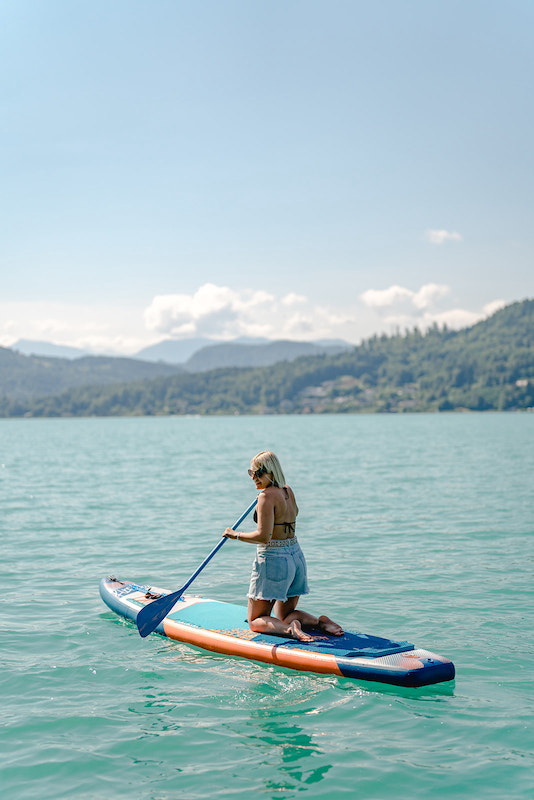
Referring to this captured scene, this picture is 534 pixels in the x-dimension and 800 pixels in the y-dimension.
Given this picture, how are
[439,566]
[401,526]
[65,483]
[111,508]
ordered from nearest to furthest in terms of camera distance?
[439,566], [401,526], [111,508], [65,483]

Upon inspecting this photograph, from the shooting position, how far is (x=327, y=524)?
20.5m

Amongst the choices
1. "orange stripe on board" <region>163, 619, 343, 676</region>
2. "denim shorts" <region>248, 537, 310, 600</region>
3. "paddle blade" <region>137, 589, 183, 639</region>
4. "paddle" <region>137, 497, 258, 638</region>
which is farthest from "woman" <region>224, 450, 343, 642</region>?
"paddle blade" <region>137, 589, 183, 639</region>

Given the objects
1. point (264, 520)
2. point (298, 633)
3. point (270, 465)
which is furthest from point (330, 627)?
point (270, 465)

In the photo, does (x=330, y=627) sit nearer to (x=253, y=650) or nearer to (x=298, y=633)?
(x=298, y=633)

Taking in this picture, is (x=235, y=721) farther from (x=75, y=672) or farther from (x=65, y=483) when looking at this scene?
(x=65, y=483)

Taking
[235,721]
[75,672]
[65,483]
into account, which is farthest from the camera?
[65,483]

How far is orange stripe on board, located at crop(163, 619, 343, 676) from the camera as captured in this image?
27.5 ft

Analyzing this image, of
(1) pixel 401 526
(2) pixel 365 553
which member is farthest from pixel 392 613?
(1) pixel 401 526

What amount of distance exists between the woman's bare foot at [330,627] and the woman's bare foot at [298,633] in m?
0.24

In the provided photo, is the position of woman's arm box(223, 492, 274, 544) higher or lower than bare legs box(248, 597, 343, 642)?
higher

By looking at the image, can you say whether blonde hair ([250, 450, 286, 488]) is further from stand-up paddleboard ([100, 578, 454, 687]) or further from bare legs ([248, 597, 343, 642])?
stand-up paddleboard ([100, 578, 454, 687])

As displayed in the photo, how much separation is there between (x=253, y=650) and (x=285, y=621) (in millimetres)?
587

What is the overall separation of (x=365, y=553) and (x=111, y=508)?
11789 mm

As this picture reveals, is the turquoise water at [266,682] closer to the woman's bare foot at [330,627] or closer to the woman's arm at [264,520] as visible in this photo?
the woman's bare foot at [330,627]
